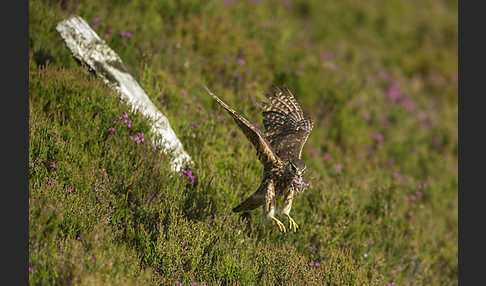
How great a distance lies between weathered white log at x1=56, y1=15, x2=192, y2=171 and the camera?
533 cm

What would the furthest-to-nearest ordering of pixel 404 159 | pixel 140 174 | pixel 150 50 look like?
pixel 404 159 → pixel 150 50 → pixel 140 174

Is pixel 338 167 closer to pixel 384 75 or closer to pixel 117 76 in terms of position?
pixel 117 76

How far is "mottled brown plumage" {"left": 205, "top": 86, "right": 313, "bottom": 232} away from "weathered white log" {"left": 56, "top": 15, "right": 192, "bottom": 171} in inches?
44.2

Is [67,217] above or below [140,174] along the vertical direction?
below

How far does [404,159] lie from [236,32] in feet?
13.4

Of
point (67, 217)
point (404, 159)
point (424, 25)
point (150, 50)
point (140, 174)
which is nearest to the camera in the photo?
point (67, 217)

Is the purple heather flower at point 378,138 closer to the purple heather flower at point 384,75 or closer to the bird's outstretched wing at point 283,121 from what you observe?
the purple heather flower at point 384,75

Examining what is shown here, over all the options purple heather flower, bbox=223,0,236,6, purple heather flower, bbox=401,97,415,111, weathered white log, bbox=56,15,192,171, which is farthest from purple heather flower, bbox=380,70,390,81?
weathered white log, bbox=56,15,192,171

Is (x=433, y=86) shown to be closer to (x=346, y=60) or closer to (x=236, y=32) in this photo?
(x=346, y=60)

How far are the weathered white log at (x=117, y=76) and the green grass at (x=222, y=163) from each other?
16 centimetres

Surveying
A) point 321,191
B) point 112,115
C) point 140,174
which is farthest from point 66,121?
point 321,191

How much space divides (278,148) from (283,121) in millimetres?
733

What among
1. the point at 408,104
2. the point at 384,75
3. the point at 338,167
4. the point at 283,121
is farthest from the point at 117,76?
the point at 384,75

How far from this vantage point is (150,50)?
260 inches
